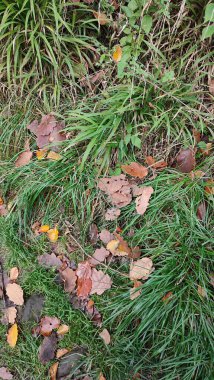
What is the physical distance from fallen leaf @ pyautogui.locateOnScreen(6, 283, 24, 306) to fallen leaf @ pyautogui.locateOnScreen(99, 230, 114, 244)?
0.59 meters

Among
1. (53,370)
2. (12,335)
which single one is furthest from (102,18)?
(53,370)

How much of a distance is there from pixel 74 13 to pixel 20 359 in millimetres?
2188

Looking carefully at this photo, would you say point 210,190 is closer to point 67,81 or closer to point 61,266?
point 61,266

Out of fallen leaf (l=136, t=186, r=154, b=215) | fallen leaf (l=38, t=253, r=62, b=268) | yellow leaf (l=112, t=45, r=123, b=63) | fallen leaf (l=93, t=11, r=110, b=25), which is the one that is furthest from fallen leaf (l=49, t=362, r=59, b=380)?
fallen leaf (l=93, t=11, r=110, b=25)

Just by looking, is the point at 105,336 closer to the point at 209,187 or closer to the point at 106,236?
the point at 106,236

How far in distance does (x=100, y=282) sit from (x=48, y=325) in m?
0.40

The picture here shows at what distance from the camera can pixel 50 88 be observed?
297cm

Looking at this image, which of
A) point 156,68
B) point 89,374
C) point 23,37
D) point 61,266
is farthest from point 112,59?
point 89,374

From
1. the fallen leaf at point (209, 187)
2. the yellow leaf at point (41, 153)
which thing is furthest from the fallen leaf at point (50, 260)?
the fallen leaf at point (209, 187)

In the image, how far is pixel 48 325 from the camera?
100 inches

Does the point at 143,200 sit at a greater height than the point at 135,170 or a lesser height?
lesser

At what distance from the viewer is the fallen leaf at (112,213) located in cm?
263

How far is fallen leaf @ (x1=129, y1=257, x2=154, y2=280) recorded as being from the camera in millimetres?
2441

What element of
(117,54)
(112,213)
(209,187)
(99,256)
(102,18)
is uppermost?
(102,18)
